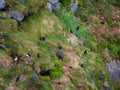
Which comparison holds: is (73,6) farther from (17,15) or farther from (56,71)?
(56,71)

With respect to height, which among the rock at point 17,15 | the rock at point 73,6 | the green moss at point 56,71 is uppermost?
the rock at point 17,15

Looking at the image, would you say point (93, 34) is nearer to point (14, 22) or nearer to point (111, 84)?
point (111, 84)

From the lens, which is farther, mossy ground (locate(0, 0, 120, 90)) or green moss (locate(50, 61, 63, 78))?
green moss (locate(50, 61, 63, 78))

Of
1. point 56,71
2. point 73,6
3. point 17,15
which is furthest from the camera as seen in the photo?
point 73,6

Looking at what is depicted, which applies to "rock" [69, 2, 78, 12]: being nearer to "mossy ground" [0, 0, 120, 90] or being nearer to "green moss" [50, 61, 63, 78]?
"mossy ground" [0, 0, 120, 90]

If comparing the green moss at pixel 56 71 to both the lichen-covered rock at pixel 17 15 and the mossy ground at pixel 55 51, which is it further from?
the lichen-covered rock at pixel 17 15

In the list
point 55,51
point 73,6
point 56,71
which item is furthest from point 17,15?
point 73,6

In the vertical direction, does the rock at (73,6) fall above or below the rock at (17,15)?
below

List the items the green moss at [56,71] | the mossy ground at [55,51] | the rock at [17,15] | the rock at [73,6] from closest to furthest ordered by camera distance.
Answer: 1. the mossy ground at [55,51]
2. the green moss at [56,71]
3. the rock at [17,15]
4. the rock at [73,6]

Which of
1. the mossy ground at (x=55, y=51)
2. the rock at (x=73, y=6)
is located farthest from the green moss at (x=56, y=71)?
the rock at (x=73, y=6)

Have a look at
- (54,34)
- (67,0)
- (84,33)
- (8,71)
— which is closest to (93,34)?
(84,33)

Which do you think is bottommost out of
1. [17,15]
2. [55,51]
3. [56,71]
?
[56,71]

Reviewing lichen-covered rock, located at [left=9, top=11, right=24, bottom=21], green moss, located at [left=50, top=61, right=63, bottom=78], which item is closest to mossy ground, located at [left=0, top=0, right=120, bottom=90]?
green moss, located at [left=50, top=61, right=63, bottom=78]
